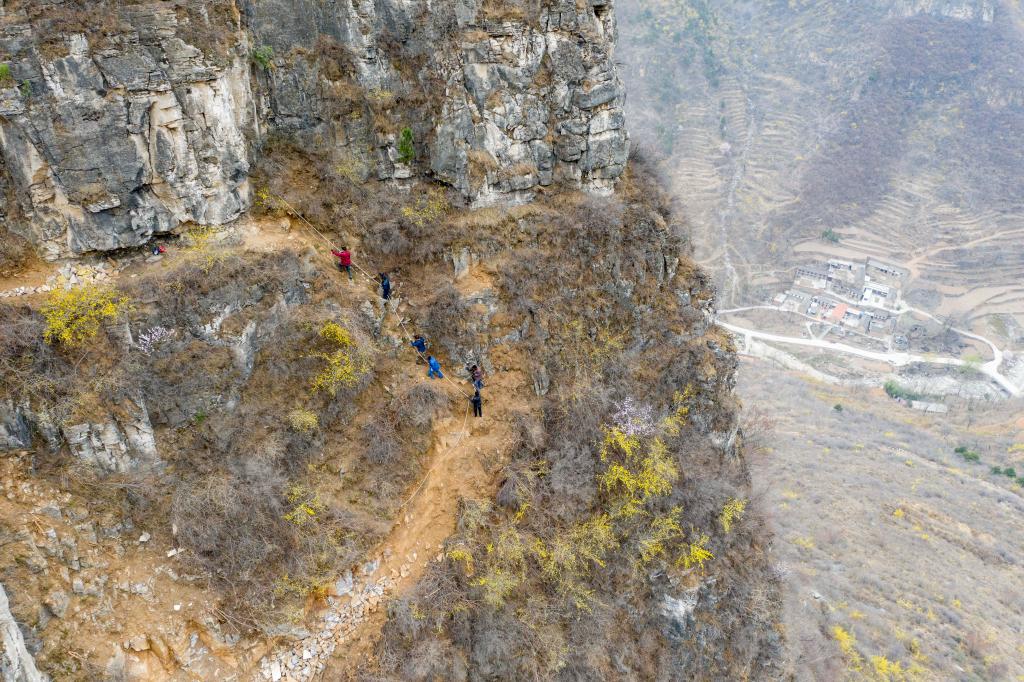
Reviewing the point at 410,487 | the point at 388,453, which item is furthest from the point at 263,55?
the point at 410,487

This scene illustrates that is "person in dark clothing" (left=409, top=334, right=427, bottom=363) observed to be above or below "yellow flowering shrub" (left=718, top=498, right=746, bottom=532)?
above

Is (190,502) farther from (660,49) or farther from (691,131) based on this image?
(660,49)

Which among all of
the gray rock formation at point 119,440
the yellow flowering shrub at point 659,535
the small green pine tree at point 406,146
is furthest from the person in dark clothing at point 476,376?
the gray rock formation at point 119,440

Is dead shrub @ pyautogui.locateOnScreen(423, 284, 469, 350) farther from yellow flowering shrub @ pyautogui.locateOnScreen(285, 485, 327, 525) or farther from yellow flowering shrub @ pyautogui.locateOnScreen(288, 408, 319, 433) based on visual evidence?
yellow flowering shrub @ pyautogui.locateOnScreen(285, 485, 327, 525)

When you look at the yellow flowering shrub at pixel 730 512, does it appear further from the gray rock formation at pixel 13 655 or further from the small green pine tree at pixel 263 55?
the small green pine tree at pixel 263 55

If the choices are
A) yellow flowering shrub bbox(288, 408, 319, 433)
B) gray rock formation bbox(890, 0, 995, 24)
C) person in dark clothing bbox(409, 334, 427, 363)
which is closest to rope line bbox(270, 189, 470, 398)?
person in dark clothing bbox(409, 334, 427, 363)

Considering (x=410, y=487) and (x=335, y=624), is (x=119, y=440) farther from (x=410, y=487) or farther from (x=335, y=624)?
(x=410, y=487)
